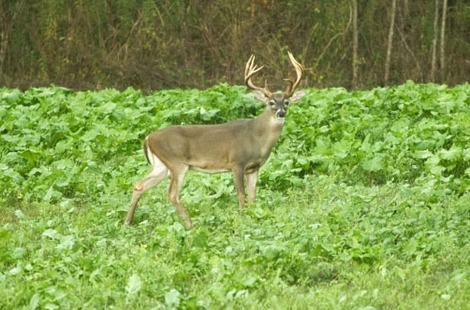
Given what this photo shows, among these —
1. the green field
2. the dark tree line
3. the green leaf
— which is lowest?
the dark tree line

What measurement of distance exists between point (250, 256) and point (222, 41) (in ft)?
50.1

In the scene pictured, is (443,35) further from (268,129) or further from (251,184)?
(251,184)

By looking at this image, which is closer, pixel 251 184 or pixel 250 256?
pixel 250 256

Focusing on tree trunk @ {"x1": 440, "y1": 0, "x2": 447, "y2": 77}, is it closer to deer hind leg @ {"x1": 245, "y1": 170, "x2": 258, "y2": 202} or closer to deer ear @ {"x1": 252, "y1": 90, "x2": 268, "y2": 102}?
deer ear @ {"x1": 252, "y1": 90, "x2": 268, "y2": 102}

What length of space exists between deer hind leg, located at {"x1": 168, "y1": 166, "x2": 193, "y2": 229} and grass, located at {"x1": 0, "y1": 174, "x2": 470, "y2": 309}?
0.31 ft

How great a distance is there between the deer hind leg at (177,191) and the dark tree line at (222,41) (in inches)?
478

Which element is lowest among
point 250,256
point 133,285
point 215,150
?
point 215,150

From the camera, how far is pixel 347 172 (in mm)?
12602

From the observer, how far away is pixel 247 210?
1072 cm

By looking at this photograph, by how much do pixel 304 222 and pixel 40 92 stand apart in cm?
839

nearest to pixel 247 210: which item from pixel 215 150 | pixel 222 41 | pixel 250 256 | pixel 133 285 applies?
pixel 215 150

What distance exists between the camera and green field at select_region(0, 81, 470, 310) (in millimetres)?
8188

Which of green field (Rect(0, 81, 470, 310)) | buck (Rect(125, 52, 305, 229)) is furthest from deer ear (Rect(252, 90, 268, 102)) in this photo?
green field (Rect(0, 81, 470, 310))

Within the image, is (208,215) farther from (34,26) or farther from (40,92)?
(34,26)
